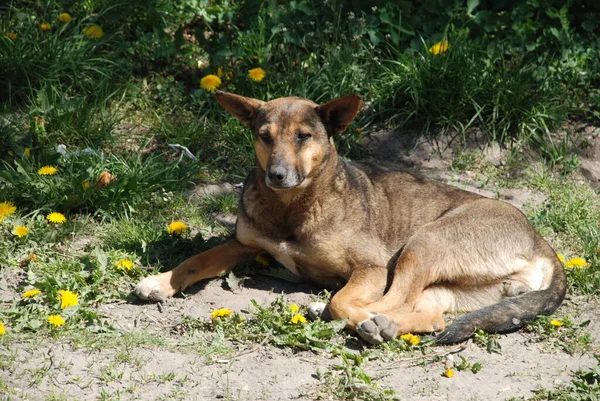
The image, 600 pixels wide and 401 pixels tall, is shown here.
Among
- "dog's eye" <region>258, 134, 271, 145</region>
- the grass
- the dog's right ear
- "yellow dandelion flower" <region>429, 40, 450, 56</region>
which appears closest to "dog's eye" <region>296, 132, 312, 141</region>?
"dog's eye" <region>258, 134, 271, 145</region>

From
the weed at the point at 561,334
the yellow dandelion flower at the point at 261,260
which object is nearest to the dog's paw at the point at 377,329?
the weed at the point at 561,334

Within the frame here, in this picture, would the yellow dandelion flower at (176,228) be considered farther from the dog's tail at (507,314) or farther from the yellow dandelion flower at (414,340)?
the dog's tail at (507,314)

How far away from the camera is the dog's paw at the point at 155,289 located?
5.83 m

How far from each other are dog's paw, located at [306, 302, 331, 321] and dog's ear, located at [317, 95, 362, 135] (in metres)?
1.26

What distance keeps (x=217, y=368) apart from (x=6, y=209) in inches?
101

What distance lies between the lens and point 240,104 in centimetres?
627

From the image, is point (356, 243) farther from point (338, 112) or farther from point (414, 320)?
point (338, 112)

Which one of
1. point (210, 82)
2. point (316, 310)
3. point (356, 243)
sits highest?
point (210, 82)

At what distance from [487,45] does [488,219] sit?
2.99 meters

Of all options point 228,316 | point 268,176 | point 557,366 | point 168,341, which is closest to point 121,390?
point 168,341

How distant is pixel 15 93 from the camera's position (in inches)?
317

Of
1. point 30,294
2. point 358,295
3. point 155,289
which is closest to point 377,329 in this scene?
point 358,295

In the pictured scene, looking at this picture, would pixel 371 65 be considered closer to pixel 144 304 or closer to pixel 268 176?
pixel 268 176

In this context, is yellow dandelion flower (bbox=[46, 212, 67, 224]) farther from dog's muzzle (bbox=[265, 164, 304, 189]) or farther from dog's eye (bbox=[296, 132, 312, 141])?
dog's eye (bbox=[296, 132, 312, 141])
